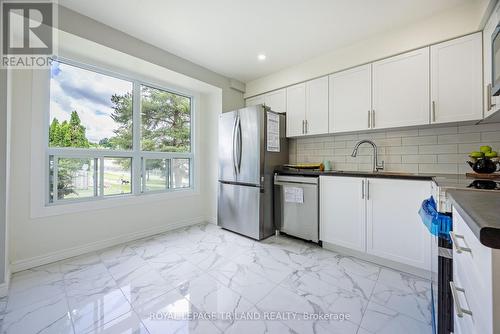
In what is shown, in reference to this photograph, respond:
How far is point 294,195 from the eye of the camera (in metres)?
2.68

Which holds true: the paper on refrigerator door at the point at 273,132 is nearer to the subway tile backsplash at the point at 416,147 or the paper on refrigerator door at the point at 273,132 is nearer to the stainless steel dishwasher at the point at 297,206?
the stainless steel dishwasher at the point at 297,206

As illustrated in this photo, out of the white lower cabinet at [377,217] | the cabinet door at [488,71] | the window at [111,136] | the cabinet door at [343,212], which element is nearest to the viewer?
the cabinet door at [488,71]

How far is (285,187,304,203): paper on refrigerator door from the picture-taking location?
2.62 meters

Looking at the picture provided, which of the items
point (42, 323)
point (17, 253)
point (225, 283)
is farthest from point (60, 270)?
point (225, 283)

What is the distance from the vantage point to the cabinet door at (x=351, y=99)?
7.94 ft

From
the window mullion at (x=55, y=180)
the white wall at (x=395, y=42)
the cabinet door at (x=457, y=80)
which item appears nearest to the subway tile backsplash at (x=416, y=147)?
the cabinet door at (x=457, y=80)

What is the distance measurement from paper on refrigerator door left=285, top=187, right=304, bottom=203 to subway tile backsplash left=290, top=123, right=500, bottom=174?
0.71m

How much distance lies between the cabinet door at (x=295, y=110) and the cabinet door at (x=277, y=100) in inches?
2.9

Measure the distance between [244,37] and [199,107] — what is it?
1563mm

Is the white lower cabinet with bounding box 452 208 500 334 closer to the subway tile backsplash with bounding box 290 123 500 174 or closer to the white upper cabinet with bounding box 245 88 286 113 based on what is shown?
the subway tile backsplash with bounding box 290 123 500 174

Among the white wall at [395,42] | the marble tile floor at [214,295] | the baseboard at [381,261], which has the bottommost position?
the marble tile floor at [214,295]

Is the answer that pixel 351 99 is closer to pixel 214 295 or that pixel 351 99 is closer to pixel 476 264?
pixel 476 264

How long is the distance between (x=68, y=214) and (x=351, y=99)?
348 cm

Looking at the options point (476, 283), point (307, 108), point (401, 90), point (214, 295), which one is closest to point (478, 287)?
point (476, 283)
